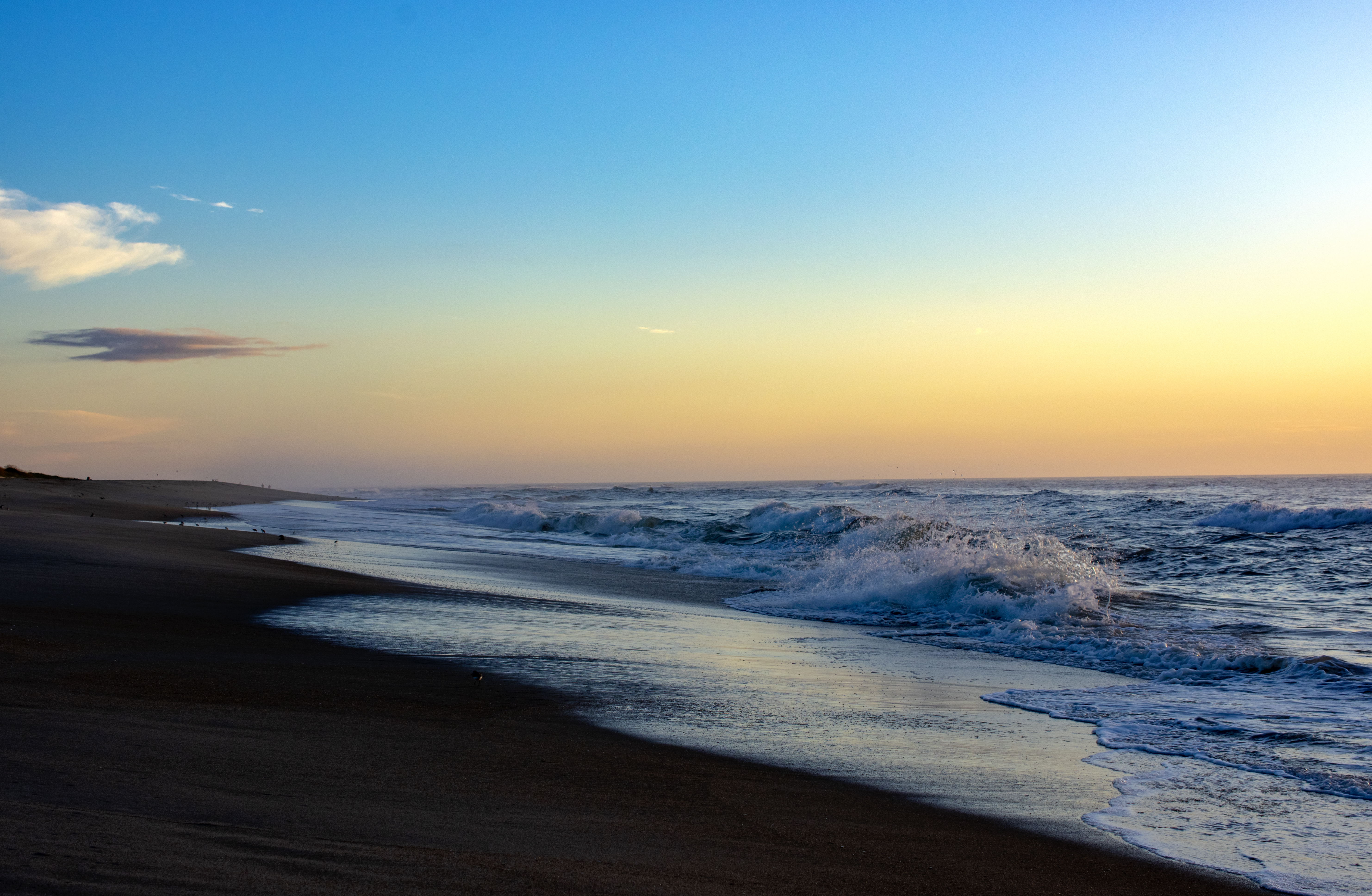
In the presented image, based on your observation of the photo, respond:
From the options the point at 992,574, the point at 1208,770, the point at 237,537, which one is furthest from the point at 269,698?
the point at 237,537

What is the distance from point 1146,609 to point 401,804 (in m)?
12.0

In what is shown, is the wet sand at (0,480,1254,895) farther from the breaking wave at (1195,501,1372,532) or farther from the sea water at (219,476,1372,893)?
the breaking wave at (1195,501,1372,532)

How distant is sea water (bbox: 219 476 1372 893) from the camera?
466 cm

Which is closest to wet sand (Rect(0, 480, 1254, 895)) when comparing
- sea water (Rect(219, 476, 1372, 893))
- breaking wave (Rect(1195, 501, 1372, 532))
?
sea water (Rect(219, 476, 1372, 893))

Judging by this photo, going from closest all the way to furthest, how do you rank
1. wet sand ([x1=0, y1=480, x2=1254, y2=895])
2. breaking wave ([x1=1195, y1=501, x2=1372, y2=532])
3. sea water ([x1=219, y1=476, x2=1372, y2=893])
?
1. wet sand ([x1=0, y1=480, x2=1254, y2=895])
2. sea water ([x1=219, y1=476, x2=1372, y2=893])
3. breaking wave ([x1=1195, y1=501, x2=1372, y2=532])

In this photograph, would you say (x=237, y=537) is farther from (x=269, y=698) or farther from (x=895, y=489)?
(x=895, y=489)

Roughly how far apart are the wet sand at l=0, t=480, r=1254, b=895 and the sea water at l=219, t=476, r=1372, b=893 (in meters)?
1.15

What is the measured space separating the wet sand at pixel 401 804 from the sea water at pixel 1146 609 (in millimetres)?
1148

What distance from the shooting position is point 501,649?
26.5 feet

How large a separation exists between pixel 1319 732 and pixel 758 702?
3.94 metres

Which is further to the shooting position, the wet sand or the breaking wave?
the breaking wave

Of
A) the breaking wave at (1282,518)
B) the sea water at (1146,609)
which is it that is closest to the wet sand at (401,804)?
the sea water at (1146,609)

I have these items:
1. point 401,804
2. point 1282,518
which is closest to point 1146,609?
point 401,804

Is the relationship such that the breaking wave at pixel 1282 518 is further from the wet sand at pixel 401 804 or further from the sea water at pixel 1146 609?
the wet sand at pixel 401 804
